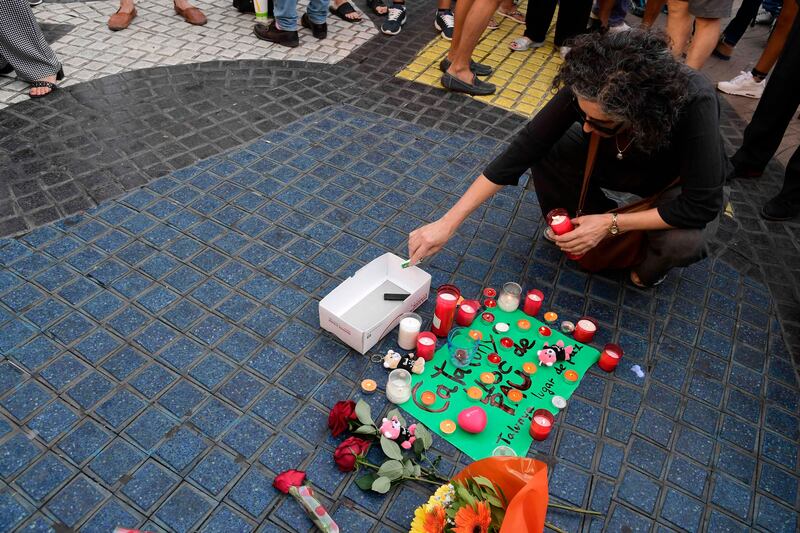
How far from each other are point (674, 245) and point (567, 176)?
68 cm

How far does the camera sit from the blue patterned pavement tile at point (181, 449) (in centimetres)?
230

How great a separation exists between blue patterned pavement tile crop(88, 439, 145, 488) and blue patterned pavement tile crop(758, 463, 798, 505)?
8.75 ft

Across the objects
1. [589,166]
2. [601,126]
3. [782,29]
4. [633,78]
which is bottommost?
[782,29]

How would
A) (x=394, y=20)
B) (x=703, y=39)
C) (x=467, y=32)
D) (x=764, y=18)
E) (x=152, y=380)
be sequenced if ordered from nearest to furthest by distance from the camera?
(x=152, y=380)
(x=703, y=39)
(x=467, y=32)
(x=394, y=20)
(x=764, y=18)

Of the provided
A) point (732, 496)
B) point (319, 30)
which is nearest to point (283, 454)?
point (732, 496)

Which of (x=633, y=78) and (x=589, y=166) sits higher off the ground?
(x=633, y=78)

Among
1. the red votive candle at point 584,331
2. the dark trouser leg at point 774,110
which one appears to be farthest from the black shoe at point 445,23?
the red votive candle at point 584,331

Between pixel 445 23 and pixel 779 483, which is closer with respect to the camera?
pixel 779 483

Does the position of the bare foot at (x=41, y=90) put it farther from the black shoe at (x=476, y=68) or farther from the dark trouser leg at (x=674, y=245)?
the dark trouser leg at (x=674, y=245)

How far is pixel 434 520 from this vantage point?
6.07ft

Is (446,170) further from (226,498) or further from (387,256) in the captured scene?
(226,498)

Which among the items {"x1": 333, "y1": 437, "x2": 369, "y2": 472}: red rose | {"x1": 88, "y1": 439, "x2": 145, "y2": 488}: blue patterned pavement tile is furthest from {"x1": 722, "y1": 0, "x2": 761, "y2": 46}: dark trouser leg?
{"x1": 88, "y1": 439, "x2": 145, "y2": 488}: blue patterned pavement tile

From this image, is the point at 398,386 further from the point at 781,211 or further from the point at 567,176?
the point at 781,211

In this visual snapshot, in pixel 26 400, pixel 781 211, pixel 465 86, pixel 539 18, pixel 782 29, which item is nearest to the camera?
pixel 26 400
